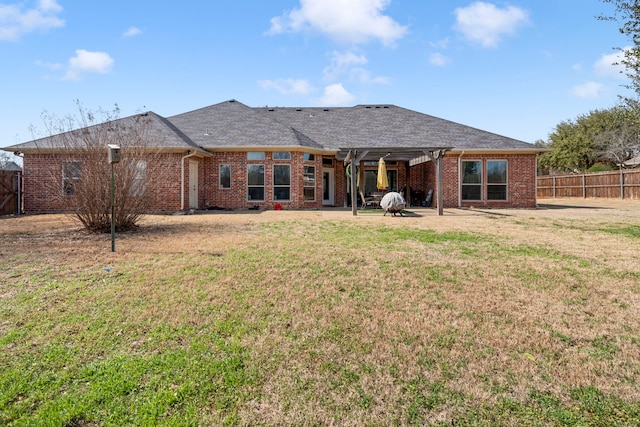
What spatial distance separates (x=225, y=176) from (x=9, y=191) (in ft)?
27.0

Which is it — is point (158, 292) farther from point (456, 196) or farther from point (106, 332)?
point (456, 196)

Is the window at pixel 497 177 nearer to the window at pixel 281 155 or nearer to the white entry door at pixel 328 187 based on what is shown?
the white entry door at pixel 328 187

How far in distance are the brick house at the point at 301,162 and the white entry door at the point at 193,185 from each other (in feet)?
0.14

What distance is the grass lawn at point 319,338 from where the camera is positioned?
2277 millimetres

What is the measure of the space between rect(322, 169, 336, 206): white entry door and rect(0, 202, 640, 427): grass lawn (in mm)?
13340

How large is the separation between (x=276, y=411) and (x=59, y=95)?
12.3 m

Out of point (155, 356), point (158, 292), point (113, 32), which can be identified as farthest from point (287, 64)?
point (155, 356)

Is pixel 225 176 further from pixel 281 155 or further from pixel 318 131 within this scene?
pixel 318 131

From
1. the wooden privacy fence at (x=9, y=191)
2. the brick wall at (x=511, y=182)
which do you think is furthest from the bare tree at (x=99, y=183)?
the brick wall at (x=511, y=182)

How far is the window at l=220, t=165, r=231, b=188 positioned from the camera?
53.5 feet

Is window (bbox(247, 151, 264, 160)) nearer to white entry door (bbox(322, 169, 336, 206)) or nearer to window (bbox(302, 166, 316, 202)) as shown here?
window (bbox(302, 166, 316, 202))

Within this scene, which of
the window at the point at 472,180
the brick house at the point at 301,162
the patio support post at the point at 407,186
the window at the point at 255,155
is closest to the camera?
the brick house at the point at 301,162

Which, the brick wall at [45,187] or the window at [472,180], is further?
the window at [472,180]

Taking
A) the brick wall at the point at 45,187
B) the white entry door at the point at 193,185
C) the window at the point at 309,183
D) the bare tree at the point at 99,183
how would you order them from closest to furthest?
1. the bare tree at the point at 99,183
2. the brick wall at the point at 45,187
3. the white entry door at the point at 193,185
4. the window at the point at 309,183
